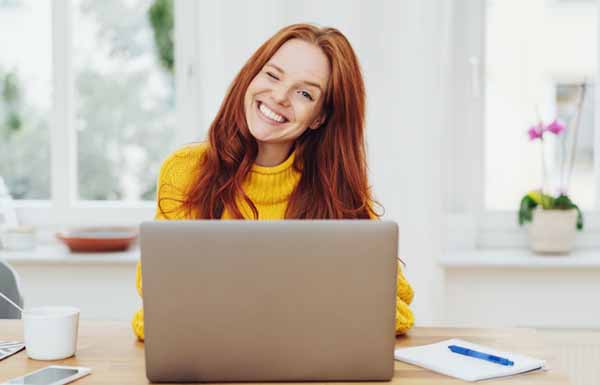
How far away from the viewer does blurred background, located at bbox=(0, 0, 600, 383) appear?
2729 mm

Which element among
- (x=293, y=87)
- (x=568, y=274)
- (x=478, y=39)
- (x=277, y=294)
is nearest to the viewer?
(x=277, y=294)

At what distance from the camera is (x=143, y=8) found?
3133mm

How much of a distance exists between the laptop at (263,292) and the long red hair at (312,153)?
633mm

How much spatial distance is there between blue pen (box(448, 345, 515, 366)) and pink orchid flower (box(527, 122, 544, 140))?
1.56 metres

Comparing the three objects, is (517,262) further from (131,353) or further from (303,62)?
(131,353)

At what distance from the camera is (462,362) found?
1.36 metres

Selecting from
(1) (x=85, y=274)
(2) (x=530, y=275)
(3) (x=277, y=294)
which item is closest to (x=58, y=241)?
(1) (x=85, y=274)

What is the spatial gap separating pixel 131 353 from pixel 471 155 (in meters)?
Result: 1.84

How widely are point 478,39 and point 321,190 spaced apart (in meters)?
1.35

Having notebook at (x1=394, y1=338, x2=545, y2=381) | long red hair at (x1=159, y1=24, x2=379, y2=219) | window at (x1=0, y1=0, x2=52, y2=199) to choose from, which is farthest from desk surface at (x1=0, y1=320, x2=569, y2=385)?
window at (x1=0, y1=0, x2=52, y2=199)

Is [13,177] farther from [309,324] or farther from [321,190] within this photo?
[309,324]

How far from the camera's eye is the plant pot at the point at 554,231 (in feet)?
9.20

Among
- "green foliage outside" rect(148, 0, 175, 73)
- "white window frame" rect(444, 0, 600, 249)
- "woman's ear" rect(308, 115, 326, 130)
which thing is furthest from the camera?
"green foliage outside" rect(148, 0, 175, 73)

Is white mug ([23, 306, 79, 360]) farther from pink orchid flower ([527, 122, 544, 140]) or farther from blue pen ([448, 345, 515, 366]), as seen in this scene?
pink orchid flower ([527, 122, 544, 140])
